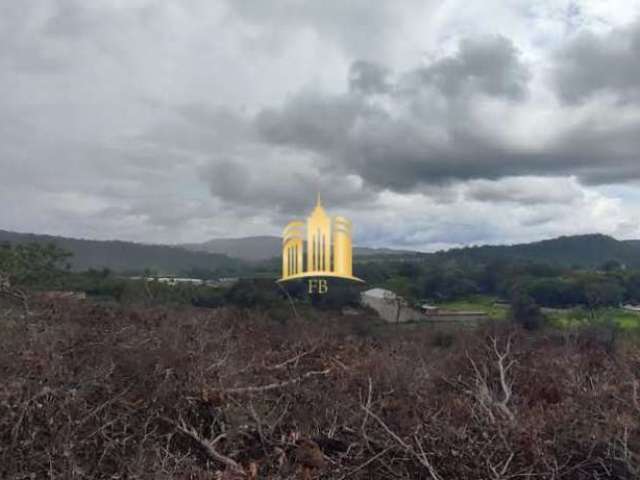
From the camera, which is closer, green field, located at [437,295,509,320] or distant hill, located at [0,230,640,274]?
green field, located at [437,295,509,320]

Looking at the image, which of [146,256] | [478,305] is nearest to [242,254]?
[146,256]

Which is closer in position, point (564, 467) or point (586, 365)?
point (564, 467)

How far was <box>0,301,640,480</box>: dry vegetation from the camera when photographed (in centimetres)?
327

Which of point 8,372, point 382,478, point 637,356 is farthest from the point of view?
point 637,356

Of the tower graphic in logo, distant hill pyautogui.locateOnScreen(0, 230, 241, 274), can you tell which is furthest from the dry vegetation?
distant hill pyautogui.locateOnScreen(0, 230, 241, 274)

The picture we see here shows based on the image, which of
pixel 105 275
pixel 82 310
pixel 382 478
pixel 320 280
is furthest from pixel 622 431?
pixel 105 275

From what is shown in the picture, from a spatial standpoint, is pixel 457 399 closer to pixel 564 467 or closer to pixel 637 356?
pixel 564 467

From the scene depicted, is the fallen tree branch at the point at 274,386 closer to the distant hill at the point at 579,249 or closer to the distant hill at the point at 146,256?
the distant hill at the point at 146,256

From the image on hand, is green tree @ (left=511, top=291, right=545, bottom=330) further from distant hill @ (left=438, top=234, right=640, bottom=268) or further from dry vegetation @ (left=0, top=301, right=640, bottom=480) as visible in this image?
distant hill @ (left=438, top=234, right=640, bottom=268)

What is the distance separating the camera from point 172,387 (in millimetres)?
4016

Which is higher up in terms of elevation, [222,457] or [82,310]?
[82,310]

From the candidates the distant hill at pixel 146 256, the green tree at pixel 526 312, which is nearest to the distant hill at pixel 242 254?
the distant hill at pixel 146 256

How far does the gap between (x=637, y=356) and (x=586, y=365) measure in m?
0.50

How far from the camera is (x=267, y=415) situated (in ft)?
12.9
